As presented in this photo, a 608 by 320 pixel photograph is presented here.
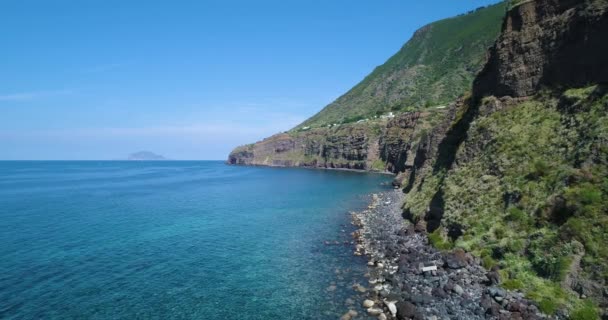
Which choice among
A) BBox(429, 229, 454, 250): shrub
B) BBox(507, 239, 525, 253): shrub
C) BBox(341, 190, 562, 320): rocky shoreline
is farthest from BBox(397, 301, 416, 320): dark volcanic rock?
BBox(429, 229, 454, 250): shrub

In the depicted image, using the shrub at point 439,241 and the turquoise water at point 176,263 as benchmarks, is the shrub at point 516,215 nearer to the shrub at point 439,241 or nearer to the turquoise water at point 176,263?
the shrub at point 439,241

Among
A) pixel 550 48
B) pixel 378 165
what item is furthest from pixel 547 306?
pixel 378 165

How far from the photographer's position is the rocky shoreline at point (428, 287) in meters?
23.5

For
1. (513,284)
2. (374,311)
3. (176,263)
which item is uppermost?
(513,284)

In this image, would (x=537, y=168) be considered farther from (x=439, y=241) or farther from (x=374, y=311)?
(x=374, y=311)

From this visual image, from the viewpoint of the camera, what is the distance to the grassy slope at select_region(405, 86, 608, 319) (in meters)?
24.0

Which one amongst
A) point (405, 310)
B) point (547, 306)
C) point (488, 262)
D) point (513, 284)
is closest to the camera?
point (547, 306)

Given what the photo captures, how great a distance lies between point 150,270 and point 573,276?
3486 cm

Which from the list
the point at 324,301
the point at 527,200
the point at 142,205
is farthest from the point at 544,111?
the point at 142,205

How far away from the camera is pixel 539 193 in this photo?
30297 mm

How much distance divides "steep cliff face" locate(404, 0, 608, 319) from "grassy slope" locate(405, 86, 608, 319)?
0.29 feet

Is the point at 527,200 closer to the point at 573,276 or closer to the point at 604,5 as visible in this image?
the point at 573,276

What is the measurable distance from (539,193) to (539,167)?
3.00 metres

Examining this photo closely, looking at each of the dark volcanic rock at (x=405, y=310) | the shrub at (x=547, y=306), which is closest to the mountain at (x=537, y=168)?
the shrub at (x=547, y=306)
